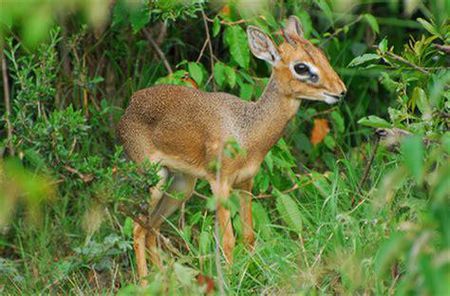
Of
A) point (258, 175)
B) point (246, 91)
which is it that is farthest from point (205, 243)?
point (246, 91)

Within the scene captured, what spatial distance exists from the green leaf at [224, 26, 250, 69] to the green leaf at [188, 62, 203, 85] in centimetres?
22

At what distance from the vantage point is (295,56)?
216 inches

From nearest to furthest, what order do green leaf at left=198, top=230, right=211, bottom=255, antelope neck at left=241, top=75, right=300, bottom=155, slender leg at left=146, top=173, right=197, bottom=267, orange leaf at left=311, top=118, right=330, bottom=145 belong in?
green leaf at left=198, top=230, right=211, bottom=255 < antelope neck at left=241, top=75, right=300, bottom=155 < slender leg at left=146, top=173, right=197, bottom=267 < orange leaf at left=311, top=118, right=330, bottom=145

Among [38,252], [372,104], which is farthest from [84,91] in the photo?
[372,104]

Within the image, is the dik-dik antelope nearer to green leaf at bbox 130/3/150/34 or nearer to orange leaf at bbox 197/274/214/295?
green leaf at bbox 130/3/150/34

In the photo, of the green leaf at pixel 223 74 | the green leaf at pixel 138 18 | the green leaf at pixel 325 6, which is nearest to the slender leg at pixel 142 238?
the green leaf at pixel 223 74

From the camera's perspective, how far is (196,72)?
20.1 feet

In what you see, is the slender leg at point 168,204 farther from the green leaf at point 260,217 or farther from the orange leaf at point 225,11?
the orange leaf at point 225,11

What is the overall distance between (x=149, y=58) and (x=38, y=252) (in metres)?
1.61

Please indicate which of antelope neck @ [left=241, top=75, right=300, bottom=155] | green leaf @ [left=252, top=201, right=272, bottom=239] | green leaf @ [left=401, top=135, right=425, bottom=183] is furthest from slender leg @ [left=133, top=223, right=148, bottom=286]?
green leaf @ [left=401, top=135, right=425, bottom=183]

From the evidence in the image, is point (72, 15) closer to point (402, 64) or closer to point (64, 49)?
point (64, 49)

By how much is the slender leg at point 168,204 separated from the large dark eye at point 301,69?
0.88 m

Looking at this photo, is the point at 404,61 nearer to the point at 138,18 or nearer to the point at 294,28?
the point at 294,28

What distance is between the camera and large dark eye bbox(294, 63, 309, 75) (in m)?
5.43
